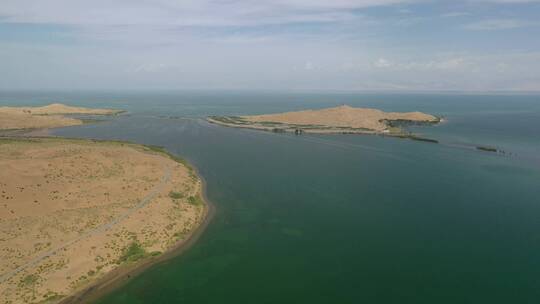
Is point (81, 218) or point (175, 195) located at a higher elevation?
point (175, 195)

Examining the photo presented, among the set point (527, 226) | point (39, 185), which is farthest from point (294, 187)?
point (39, 185)

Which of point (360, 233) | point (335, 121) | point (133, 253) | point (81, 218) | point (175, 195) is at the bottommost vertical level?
point (133, 253)

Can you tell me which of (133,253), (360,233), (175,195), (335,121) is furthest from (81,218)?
(335,121)

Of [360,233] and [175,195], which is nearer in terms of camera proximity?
[360,233]

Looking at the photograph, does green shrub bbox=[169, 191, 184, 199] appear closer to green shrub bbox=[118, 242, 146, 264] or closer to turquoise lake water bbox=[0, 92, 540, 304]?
turquoise lake water bbox=[0, 92, 540, 304]

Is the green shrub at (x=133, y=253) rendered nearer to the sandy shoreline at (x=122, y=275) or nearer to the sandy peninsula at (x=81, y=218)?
the sandy peninsula at (x=81, y=218)

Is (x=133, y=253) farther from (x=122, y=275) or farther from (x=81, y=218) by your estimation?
(x=81, y=218)

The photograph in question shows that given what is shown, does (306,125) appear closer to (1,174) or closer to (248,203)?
(248,203)
